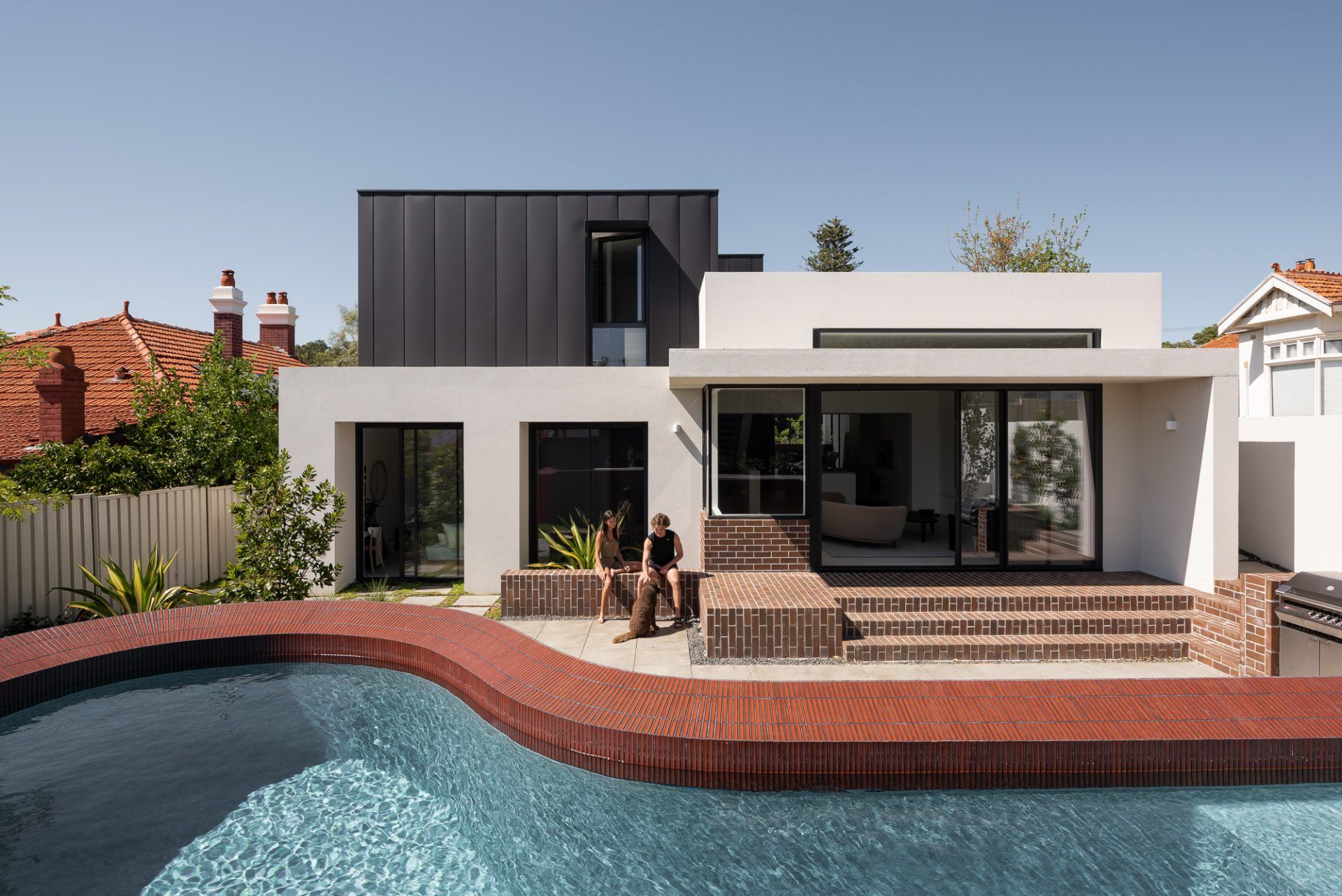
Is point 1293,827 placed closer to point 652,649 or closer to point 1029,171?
point 652,649

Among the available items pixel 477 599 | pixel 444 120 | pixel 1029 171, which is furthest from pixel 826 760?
pixel 1029 171

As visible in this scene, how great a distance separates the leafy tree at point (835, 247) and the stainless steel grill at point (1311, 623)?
162ft

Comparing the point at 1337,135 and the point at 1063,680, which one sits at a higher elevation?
the point at 1337,135

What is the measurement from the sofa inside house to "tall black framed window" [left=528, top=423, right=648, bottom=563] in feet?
10.7

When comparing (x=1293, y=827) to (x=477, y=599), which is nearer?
(x=1293, y=827)

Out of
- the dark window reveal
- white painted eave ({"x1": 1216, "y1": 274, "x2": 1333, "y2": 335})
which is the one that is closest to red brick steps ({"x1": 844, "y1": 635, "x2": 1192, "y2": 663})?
the dark window reveal

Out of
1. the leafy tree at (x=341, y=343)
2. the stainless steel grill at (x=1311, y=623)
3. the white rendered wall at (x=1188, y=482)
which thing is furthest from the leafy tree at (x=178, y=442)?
the leafy tree at (x=341, y=343)

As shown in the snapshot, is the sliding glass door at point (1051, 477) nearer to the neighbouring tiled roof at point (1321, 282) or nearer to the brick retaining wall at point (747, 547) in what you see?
the brick retaining wall at point (747, 547)

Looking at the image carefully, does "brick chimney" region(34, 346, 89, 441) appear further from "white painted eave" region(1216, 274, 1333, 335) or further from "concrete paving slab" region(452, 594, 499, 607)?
"white painted eave" region(1216, 274, 1333, 335)

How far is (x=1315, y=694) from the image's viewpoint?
19.8 feet

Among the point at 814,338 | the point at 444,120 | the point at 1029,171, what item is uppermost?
the point at 1029,171

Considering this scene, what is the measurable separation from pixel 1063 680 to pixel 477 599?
8.05 metres

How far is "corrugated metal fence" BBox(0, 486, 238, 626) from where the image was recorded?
9016 millimetres

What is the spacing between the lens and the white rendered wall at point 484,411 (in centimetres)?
1061
